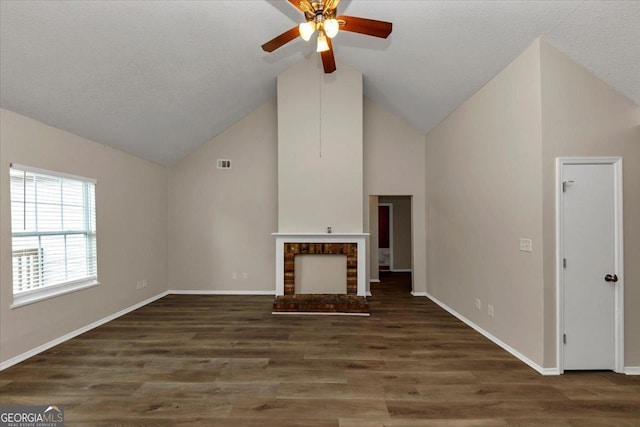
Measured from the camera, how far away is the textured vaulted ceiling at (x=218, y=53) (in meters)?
2.49

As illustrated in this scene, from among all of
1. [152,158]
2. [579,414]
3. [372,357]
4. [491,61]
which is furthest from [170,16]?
[579,414]

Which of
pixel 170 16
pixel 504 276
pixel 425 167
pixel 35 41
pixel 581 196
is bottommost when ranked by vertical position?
pixel 504 276

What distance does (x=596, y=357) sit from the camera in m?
2.75

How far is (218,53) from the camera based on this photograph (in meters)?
3.83

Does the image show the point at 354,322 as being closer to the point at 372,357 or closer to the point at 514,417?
the point at 372,357

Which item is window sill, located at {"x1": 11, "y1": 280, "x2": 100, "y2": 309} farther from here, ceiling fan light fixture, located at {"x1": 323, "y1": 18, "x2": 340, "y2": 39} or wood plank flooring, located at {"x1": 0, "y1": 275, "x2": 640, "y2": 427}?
ceiling fan light fixture, located at {"x1": 323, "y1": 18, "x2": 340, "y2": 39}

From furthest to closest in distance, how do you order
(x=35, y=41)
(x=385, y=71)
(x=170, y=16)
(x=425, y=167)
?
(x=425, y=167) → (x=385, y=71) → (x=170, y=16) → (x=35, y=41)

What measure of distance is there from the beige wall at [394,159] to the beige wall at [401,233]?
247 centimetres

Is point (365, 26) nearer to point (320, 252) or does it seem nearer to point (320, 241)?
point (320, 241)

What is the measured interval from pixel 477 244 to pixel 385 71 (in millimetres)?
2859

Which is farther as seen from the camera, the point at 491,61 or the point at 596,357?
the point at 491,61

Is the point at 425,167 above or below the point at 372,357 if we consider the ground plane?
above

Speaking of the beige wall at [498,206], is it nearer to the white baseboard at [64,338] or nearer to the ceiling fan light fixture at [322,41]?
the ceiling fan light fixture at [322,41]

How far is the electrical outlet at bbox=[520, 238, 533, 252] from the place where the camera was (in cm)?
287
